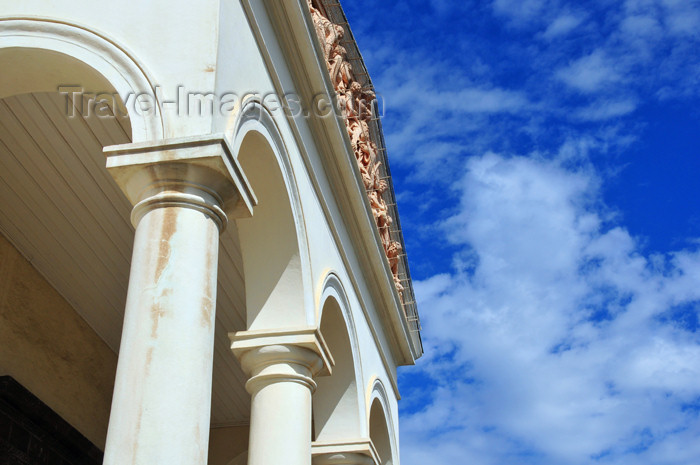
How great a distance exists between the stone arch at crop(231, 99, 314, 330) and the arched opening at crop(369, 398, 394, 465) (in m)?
4.67

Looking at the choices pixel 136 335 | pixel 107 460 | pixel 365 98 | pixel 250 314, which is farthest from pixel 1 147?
pixel 365 98

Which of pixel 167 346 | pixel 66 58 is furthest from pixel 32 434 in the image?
pixel 167 346

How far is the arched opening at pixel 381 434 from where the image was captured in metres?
11.9

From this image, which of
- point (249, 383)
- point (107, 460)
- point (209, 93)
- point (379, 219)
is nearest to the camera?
point (107, 460)

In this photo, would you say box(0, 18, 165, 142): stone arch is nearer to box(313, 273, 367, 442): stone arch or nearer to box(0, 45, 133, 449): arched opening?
box(0, 45, 133, 449): arched opening

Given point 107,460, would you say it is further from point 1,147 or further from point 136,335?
point 1,147

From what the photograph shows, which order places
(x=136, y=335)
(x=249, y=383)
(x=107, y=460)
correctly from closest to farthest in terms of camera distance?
(x=107, y=460), (x=136, y=335), (x=249, y=383)

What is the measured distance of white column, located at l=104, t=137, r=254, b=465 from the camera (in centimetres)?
449

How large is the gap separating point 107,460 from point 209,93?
234 cm

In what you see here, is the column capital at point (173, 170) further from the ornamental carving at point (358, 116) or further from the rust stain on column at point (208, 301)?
the ornamental carving at point (358, 116)

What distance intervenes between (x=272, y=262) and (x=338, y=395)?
279 centimetres

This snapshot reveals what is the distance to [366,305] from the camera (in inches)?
434

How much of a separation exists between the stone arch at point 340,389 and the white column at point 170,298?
165 inches

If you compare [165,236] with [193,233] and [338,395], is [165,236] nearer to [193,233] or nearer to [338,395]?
[193,233]
